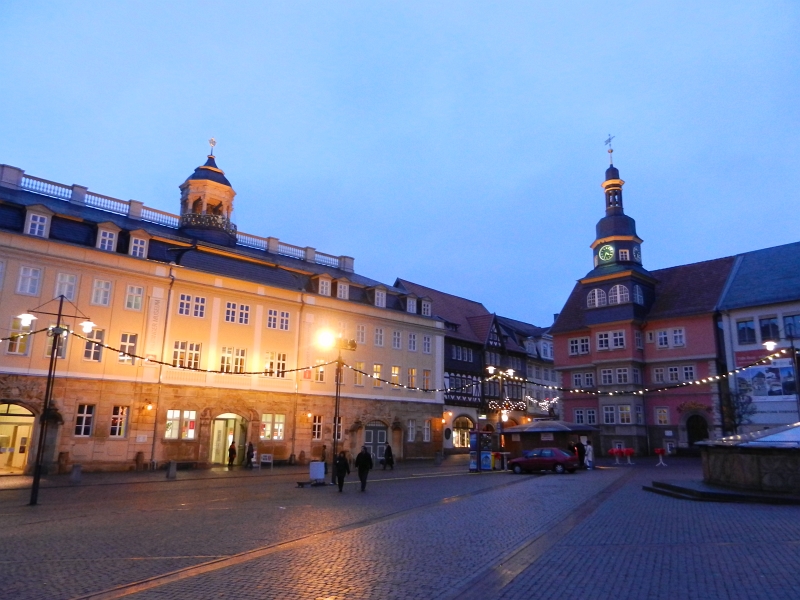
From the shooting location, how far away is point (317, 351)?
135ft

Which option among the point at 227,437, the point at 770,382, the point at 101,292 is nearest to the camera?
the point at 101,292

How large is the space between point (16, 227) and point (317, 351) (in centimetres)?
1875

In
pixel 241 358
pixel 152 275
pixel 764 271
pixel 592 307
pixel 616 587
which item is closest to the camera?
pixel 616 587

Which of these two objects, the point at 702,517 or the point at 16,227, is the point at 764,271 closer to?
the point at 702,517

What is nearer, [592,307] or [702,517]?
[702,517]

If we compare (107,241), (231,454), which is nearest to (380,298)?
(231,454)

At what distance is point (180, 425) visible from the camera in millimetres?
33750

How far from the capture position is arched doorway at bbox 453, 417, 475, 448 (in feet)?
183

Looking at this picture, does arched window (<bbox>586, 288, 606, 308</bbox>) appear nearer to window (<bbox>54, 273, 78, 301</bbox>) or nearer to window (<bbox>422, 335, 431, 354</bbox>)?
window (<bbox>422, 335, 431, 354</bbox>)

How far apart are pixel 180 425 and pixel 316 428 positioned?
374 inches

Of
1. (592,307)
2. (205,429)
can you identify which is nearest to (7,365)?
(205,429)

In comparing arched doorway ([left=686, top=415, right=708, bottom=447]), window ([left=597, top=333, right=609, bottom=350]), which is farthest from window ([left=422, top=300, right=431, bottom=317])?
arched doorway ([left=686, top=415, right=708, bottom=447])

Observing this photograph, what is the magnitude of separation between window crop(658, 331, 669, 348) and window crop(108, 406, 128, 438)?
40927 mm

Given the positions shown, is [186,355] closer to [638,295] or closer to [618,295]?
[618,295]
